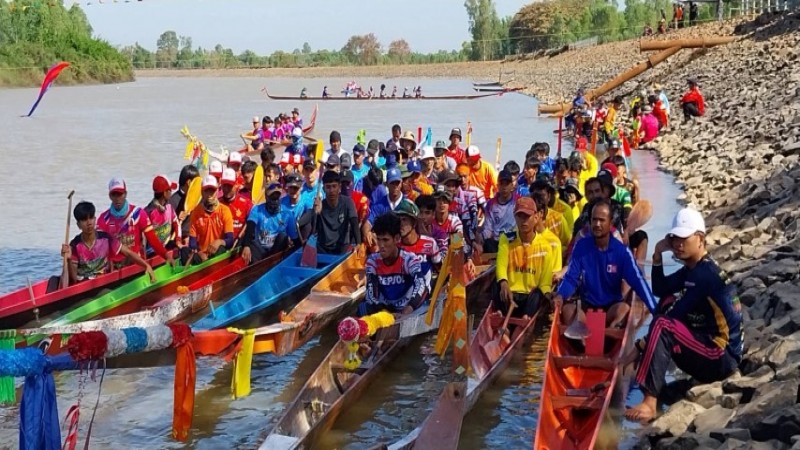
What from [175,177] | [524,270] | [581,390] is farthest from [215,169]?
[175,177]

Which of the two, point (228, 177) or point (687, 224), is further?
point (228, 177)

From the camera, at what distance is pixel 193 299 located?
32.5 feet

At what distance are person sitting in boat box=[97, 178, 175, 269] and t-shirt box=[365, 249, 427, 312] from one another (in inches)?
124

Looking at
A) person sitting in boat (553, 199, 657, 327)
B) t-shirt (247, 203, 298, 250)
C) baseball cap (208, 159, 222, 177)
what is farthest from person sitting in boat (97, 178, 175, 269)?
person sitting in boat (553, 199, 657, 327)

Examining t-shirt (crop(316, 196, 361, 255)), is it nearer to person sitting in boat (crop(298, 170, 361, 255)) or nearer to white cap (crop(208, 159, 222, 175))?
person sitting in boat (crop(298, 170, 361, 255))

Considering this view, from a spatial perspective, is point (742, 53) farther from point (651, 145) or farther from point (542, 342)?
point (542, 342)

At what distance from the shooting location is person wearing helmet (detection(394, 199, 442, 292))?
27.1ft

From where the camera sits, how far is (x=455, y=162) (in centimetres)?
1479

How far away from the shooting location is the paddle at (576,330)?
7.77 meters

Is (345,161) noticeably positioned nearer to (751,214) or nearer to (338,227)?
(338,227)

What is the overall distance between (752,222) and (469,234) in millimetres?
3697

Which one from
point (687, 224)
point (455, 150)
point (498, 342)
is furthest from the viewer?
point (455, 150)

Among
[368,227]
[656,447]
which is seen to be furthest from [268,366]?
[656,447]

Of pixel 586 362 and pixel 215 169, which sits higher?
pixel 215 169
